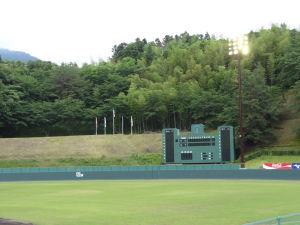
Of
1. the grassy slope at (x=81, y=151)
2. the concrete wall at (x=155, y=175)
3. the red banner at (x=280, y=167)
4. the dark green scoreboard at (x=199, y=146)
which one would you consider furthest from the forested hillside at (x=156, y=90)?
the red banner at (x=280, y=167)

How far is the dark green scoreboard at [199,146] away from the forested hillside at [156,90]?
912 inches

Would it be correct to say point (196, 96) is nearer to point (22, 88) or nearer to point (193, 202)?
point (22, 88)

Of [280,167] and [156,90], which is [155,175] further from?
[156,90]

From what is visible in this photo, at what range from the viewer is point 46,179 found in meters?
62.7

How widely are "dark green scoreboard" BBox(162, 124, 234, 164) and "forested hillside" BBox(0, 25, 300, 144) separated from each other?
76.0ft

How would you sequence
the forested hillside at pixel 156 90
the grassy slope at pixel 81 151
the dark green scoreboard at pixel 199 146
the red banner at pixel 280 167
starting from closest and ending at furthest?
the red banner at pixel 280 167
the dark green scoreboard at pixel 199 146
the grassy slope at pixel 81 151
the forested hillside at pixel 156 90

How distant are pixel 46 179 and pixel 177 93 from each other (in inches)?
1978

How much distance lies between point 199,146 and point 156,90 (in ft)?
140

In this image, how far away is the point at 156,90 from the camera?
351ft

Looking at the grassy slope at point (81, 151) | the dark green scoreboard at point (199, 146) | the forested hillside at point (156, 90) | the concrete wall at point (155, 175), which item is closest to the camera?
the concrete wall at point (155, 175)

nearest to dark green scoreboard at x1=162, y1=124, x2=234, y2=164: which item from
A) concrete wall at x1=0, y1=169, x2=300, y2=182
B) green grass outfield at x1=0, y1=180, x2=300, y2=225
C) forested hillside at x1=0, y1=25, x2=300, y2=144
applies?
concrete wall at x1=0, y1=169, x2=300, y2=182

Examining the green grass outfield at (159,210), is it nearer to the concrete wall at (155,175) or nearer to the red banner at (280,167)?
the concrete wall at (155,175)

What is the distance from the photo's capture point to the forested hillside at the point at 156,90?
98.6m

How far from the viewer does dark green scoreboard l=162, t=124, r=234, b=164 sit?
6444cm
